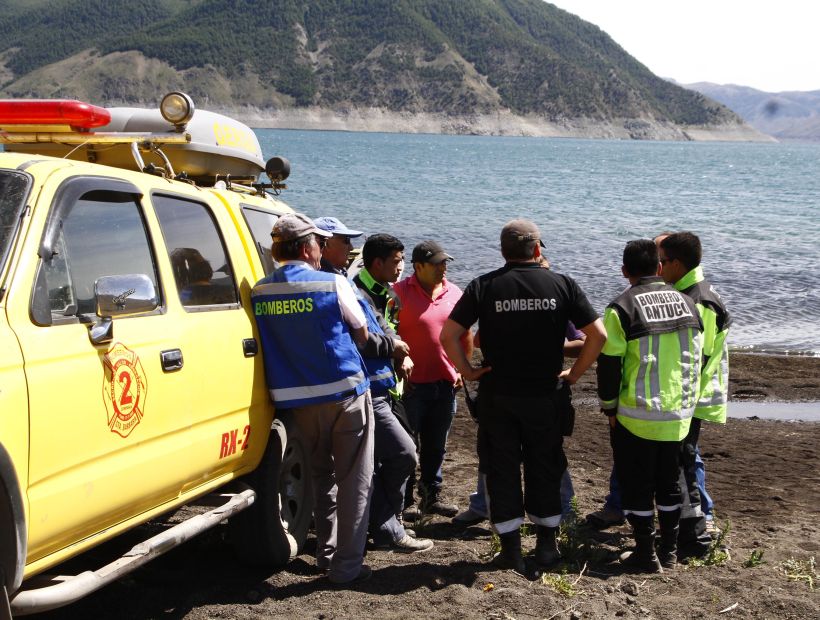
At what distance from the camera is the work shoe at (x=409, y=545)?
5.99 m

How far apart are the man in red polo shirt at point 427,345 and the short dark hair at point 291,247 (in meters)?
1.62

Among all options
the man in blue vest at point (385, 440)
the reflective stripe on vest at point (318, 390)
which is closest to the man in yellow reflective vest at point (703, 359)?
the man in blue vest at point (385, 440)

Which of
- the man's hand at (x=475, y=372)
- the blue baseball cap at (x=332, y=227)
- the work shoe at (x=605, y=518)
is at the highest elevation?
the blue baseball cap at (x=332, y=227)

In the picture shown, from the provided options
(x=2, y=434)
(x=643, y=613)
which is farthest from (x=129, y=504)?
(x=643, y=613)

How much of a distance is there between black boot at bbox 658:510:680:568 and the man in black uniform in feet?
2.17

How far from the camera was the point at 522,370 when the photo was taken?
554 cm

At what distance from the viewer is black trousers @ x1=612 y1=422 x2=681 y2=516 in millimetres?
5770

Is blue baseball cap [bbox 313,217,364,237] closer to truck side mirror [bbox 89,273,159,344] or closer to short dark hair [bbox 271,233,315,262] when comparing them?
short dark hair [bbox 271,233,315,262]

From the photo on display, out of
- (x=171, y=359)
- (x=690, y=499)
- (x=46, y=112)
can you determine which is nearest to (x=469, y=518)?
(x=690, y=499)

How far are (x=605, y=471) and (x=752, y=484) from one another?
3.80ft

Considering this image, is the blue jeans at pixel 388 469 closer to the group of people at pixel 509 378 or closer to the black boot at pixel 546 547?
the group of people at pixel 509 378

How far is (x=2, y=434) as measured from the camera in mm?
3293

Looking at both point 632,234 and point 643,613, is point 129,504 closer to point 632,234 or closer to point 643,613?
point 643,613

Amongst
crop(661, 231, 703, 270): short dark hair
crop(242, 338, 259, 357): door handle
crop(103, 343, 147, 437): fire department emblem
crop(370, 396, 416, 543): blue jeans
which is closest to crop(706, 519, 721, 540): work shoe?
crop(661, 231, 703, 270): short dark hair
